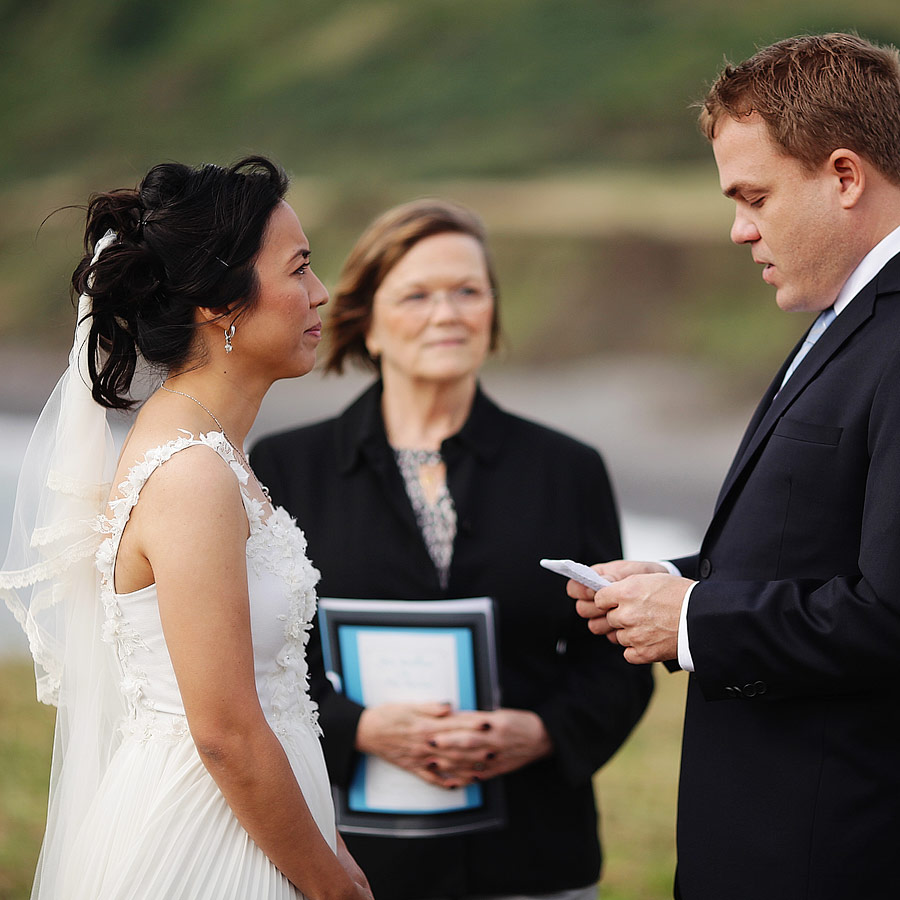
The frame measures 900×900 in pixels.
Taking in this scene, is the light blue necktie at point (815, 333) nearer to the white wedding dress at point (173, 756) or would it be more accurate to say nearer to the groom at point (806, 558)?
the groom at point (806, 558)

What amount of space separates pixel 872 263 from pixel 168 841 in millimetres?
1583

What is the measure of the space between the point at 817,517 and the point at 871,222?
54 cm

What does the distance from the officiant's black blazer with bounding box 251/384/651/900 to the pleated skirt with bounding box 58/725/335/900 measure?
0.70m

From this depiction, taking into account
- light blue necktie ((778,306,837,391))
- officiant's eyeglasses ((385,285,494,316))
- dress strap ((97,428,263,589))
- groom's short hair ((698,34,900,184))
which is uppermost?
groom's short hair ((698,34,900,184))

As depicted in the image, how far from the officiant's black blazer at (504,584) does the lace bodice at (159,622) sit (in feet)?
2.19

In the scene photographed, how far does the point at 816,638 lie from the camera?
1.76 meters

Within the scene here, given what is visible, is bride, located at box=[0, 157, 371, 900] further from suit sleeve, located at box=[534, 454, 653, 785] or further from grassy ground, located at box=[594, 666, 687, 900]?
grassy ground, located at box=[594, 666, 687, 900]

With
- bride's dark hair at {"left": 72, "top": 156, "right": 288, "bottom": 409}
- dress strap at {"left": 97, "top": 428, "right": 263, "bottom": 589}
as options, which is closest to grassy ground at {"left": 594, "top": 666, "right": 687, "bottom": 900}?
dress strap at {"left": 97, "top": 428, "right": 263, "bottom": 589}

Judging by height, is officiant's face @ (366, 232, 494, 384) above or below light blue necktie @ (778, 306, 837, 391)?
above

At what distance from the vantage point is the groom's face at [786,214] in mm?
1929

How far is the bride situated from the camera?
1.76 metres

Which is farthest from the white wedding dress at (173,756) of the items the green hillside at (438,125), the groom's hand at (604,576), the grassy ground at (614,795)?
the green hillside at (438,125)

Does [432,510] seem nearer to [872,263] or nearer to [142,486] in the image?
[142,486]

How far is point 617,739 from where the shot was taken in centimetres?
270
